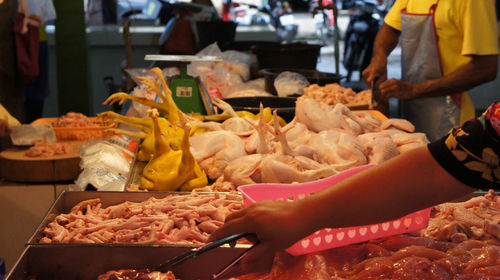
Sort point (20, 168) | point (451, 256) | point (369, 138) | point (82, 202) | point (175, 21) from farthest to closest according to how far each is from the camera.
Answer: point (175, 21) < point (20, 168) < point (369, 138) < point (82, 202) < point (451, 256)

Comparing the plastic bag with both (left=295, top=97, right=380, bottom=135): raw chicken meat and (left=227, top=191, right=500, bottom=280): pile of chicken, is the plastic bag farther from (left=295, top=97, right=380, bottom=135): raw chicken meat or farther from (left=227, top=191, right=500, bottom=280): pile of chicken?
(left=227, top=191, right=500, bottom=280): pile of chicken

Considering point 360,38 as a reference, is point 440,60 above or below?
above

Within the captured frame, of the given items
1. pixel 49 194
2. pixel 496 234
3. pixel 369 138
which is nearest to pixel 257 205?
pixel 496 234

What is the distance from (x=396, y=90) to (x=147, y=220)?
99.0 inches

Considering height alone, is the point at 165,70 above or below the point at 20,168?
above

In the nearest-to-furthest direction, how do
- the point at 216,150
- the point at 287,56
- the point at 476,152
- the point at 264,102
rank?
the point at 476,152 → the point at 216,150 → the point at 264,102 → the point at 287,56

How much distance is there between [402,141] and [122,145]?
4.74ft

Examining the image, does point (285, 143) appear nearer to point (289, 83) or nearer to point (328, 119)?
point (328, 119)

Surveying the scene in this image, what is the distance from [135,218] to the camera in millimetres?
1910

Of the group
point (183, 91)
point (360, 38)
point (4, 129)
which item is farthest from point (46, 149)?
point (360, 38)

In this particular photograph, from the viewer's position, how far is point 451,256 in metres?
1.68

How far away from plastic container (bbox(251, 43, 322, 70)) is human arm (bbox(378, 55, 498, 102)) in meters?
1.42

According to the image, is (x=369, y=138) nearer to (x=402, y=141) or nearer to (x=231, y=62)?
(x=402, y=141)

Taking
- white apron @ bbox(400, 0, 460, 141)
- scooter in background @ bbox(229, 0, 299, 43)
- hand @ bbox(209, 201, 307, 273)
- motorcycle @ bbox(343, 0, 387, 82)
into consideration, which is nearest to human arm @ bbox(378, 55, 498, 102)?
white apron @ bbox(400, 0, 460, 141)
